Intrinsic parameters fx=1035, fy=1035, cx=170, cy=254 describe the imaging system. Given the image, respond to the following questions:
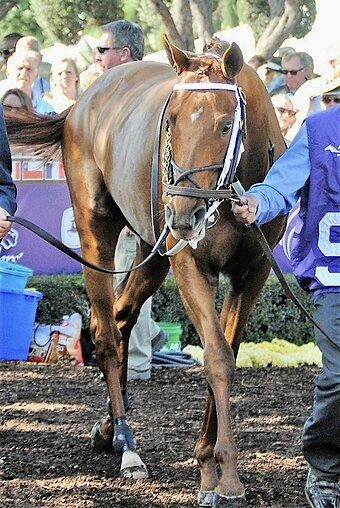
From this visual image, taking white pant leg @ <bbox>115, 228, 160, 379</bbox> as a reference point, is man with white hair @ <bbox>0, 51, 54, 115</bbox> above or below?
above

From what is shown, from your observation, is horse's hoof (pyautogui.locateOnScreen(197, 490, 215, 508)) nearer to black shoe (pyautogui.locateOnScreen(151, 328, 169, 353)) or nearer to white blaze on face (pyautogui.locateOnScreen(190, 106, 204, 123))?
white blaze on face (pyautogui.locateOnScreen(190, 106, 204, 123))

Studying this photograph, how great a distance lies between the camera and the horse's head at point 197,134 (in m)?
3.82

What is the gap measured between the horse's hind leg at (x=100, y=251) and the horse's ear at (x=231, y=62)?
1.79m

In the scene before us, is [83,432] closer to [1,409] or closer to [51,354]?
[1,409]

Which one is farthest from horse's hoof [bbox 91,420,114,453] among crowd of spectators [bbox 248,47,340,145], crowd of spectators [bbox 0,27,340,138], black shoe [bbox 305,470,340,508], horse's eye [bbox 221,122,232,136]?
crowd of spectators [bbox 0,27,340,138]

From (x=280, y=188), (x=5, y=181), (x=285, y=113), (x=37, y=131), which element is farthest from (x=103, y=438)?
(x=285, y=113)

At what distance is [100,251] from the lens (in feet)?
18.9

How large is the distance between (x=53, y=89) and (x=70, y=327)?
2.89 metres

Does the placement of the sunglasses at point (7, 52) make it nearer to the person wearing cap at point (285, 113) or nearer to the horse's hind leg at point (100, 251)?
the person wearing cap at point (285, 113)

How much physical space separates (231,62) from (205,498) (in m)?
1.79

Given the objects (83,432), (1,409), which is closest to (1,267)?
(1,409)

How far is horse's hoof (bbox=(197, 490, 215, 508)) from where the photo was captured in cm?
427

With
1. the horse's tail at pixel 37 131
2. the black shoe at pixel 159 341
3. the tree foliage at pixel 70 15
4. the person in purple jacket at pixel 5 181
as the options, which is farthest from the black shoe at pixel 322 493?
the tree foliage at pixel 70 15

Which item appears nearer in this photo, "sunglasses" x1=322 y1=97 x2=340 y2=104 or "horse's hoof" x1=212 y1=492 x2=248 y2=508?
"horse's hoof" x1=212 y1=492 x2=248 y2=508
